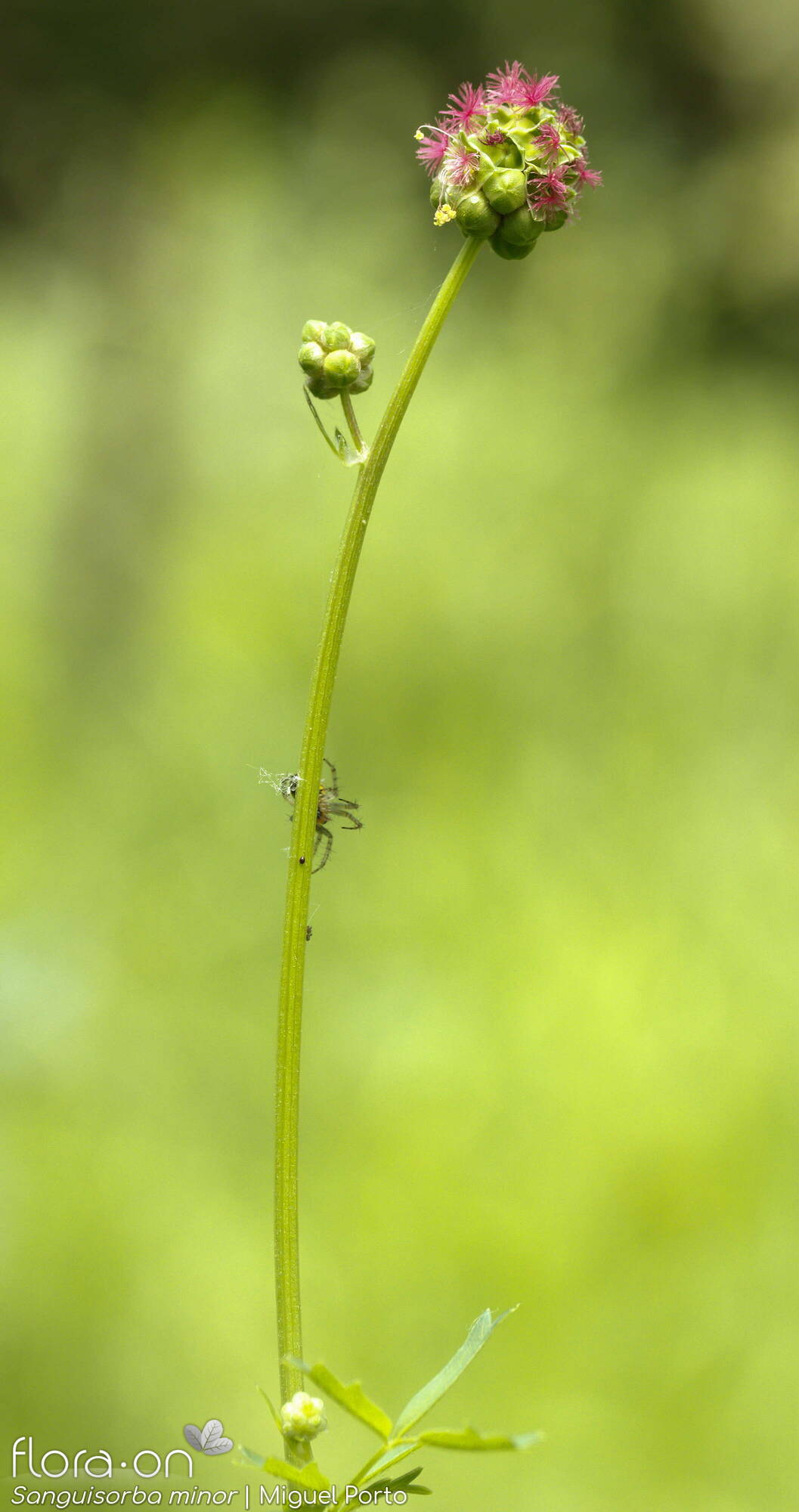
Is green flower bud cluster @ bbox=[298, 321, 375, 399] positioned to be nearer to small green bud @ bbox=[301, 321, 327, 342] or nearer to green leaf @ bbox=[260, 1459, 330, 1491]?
small green bud @ bbox=[301, 321, 327, 342]

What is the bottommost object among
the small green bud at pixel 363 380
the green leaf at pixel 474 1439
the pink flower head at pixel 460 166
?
the green leaf at pixel 474 1439

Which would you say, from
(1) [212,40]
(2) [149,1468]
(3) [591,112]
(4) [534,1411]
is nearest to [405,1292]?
(4) [534,1411]

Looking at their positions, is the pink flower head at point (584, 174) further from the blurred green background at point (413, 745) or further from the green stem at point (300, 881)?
the blurred green background at point (413, 745)

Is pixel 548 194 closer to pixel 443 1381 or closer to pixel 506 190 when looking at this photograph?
pixel 506 190

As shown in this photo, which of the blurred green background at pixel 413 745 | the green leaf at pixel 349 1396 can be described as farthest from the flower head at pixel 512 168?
the blurred green background at pixel 413 745

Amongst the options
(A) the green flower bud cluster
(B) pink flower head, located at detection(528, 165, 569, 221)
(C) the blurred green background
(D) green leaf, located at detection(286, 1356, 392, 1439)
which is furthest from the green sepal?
(C) the blurred green background

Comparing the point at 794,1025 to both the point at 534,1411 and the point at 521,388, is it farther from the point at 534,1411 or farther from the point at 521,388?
the point at 521,388

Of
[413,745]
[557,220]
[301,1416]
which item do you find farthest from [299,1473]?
[413,745]
